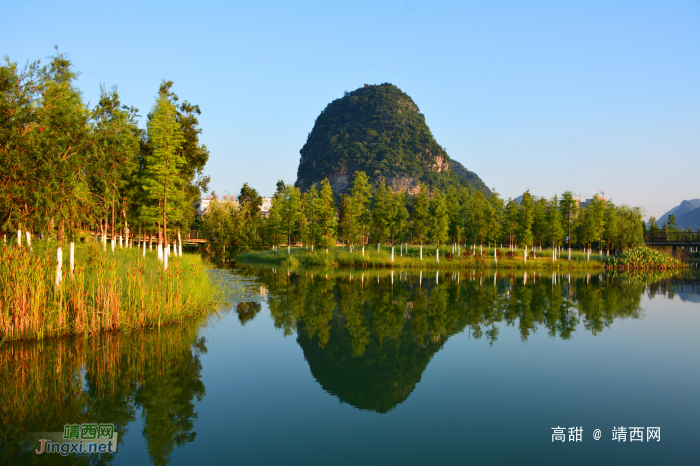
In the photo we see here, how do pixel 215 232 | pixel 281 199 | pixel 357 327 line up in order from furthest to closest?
pixel 215 232
pixel 281 199
pixel 357 327

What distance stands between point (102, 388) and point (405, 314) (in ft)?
43.3

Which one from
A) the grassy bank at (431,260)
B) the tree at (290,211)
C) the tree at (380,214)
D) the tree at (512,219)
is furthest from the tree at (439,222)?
the tree at (290,211)

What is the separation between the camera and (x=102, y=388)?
30.6ft

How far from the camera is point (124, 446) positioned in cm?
716

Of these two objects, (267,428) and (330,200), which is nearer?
(267,428)

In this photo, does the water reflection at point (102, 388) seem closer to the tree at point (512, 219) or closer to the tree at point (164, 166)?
the tree at point (164, 166)

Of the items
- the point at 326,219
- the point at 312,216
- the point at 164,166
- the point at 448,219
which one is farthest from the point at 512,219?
the point at 164,166

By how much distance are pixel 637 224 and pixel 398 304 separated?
4846cm

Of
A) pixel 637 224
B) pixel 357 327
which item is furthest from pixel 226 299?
pixel 637 224

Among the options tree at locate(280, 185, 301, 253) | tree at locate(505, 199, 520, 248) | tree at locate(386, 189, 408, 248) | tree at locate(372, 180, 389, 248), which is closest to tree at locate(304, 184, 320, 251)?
tree at locate(280, 185, 301, 253)

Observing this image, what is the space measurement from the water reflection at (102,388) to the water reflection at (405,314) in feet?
11.7

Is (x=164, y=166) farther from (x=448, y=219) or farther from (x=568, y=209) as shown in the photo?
(x=568, y=209)

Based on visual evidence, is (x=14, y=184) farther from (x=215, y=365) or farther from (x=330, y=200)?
(x=330, y=200)

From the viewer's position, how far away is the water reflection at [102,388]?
7.50 meters
